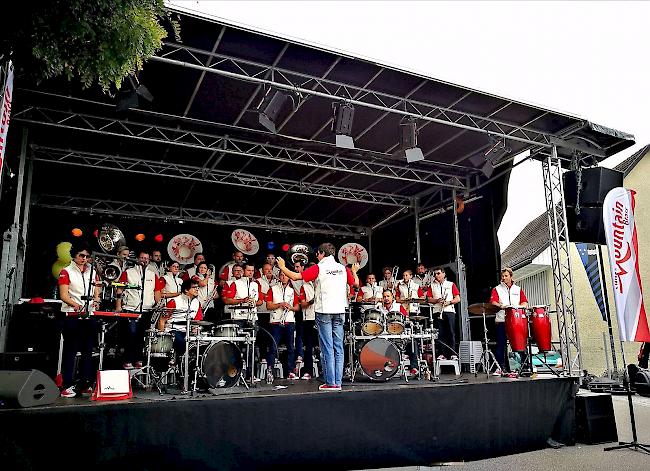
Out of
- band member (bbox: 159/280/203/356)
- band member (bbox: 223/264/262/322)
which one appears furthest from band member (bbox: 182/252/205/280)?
band member (bbox: 159/280/203/356)

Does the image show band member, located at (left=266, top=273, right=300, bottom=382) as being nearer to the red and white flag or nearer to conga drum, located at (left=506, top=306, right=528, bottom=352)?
conga drum, located at (left=506, top=306, right=528, bottom=352)

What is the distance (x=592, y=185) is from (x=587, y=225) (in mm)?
720

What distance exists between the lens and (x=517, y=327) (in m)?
8.22

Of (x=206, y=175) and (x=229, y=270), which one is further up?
(x=206, y=175)

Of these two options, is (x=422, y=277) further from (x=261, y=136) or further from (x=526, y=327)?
(x=261, y=136)

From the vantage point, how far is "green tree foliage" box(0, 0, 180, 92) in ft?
9.39

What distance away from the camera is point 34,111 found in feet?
28.2

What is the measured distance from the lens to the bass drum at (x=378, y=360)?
710 cm

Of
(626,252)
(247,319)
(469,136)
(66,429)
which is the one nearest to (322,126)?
(469,136)

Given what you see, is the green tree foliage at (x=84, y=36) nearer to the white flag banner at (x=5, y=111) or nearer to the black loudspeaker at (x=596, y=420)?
the white flag banner at (x=5, y=111)

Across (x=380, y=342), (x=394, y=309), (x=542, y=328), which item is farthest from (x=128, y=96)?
(x=542, y=328)

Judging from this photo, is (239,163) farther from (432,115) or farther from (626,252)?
(626,252)

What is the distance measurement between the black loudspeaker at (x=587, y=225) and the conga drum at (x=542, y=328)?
190cm

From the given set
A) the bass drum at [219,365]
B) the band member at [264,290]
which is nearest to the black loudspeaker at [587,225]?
the band member at [264,290]
